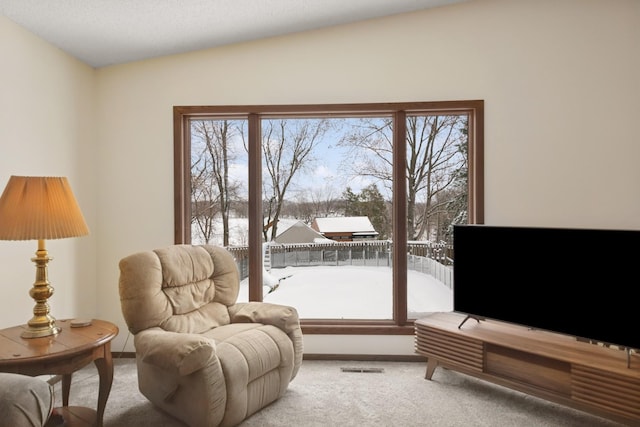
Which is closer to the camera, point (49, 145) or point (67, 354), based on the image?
point (67, 354)

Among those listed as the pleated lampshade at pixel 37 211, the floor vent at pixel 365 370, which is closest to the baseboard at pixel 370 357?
the floor vent at pixel 365 370

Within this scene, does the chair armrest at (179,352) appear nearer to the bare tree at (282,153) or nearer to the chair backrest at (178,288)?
the chair backrest at (178,288)

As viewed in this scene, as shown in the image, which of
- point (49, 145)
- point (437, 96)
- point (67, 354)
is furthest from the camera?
point (437, 96)

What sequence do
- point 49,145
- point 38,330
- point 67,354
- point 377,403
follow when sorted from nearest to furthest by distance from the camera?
point 67,354
point 38,330
point 377,403
point 49,145

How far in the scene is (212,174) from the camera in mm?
3438

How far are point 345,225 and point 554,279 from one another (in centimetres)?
162

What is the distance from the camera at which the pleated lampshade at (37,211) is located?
1.97 meters

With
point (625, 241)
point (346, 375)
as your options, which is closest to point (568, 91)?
point (625, 241)

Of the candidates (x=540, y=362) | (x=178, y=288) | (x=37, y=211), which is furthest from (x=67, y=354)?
(x=540, y=362)

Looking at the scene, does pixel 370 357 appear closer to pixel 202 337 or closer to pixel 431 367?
pixel 431 367

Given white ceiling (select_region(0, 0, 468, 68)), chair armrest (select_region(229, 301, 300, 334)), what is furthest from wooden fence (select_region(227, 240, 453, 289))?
white ceiling (select_region(0, 0, 468, 68))

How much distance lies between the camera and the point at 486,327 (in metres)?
2.79

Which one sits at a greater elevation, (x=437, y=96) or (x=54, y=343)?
(x=437, y=96)

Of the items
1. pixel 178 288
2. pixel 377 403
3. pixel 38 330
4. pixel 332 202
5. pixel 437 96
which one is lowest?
pixel 377 403
